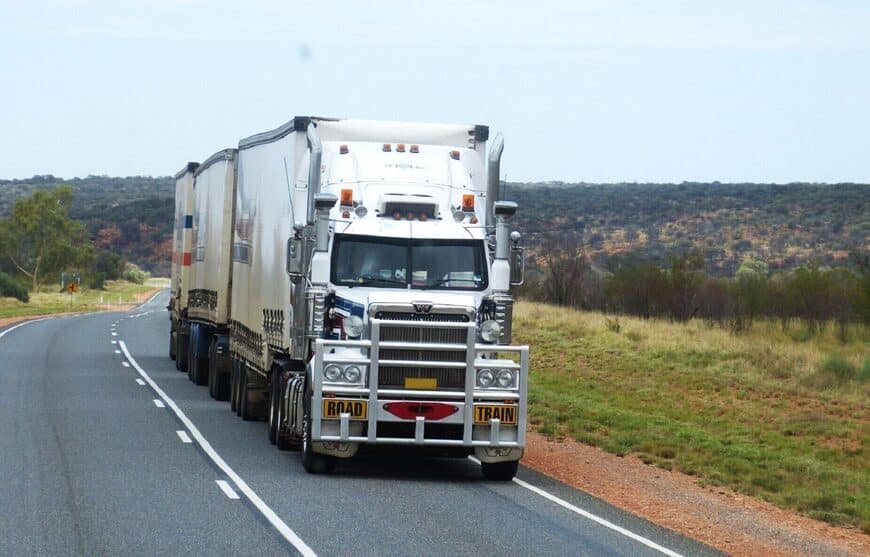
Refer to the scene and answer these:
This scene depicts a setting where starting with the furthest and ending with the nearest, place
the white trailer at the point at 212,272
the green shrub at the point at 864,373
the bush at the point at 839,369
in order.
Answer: the bush at the point at 839,369
the green shrub at the point at 864,373
the white trailer at the point at 212,272

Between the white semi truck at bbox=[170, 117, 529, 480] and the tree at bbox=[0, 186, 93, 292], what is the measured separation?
105 m

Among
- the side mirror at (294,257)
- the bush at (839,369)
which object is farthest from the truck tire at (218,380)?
the bush at (839,369)

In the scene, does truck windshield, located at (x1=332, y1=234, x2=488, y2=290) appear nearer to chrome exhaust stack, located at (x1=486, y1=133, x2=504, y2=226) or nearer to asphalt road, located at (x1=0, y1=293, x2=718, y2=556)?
chrome exhaust stack, located at (x1=486, y1=133, x2=504, y2=226)

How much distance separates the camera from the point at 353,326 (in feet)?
54.1

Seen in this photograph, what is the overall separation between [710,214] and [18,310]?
2147 inches

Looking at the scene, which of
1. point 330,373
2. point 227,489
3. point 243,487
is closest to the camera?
point 227,489

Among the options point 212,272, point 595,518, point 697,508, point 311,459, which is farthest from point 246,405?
point 595,518

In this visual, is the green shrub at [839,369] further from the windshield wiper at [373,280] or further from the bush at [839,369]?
the windshield wiper at [373,280]

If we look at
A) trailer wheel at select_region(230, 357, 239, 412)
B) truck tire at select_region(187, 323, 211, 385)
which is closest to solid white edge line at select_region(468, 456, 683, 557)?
trailer wheel at select_region(230, 357, 239, 412)

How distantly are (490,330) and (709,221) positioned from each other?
97.0 m

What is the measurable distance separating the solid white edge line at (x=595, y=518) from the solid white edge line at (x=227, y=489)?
316 centimetres

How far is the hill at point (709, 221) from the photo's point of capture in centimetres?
9425

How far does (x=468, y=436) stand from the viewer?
15.9 m

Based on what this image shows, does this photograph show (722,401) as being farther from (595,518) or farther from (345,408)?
(595,518)
